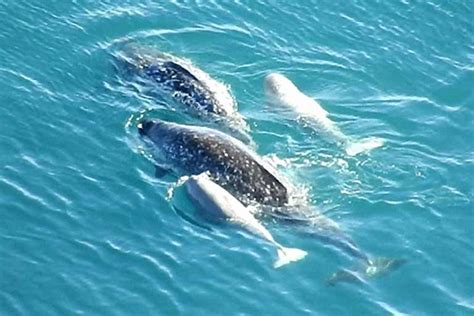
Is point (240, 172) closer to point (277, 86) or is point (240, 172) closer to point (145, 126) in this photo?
point (145, 126)

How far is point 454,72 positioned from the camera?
2838cm

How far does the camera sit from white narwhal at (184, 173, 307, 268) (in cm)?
2173

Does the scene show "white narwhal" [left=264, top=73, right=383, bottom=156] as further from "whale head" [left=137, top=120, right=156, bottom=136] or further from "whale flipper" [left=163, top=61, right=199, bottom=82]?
"whale head" [left=137, top=120, right=156, bottom=136]

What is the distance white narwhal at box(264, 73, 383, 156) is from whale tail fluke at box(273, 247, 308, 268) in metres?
3.70

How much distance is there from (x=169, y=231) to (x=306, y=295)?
9.57ft

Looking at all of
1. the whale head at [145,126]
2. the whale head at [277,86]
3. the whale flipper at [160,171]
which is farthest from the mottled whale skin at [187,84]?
the whale flipper at [160,171]

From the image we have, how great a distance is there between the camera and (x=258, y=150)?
2433cm

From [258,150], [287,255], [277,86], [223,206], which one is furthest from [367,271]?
[277,86]

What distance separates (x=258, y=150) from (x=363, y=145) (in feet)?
7.28

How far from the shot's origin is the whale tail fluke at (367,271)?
20.9 metres

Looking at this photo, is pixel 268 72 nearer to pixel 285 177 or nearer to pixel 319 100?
pixel 319 100

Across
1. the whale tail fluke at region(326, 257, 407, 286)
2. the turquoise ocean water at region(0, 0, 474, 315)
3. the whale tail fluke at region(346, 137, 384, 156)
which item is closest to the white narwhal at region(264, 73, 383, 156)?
the whale tail fluke at region(346, 137, 384, 156)

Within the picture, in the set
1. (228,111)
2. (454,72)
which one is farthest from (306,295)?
(454,72)

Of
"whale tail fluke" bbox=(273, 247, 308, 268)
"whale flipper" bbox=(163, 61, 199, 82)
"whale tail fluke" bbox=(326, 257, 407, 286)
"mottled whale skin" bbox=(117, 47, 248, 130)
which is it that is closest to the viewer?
"whale tail fluke" bbox=(326, 257, 407, 286)
